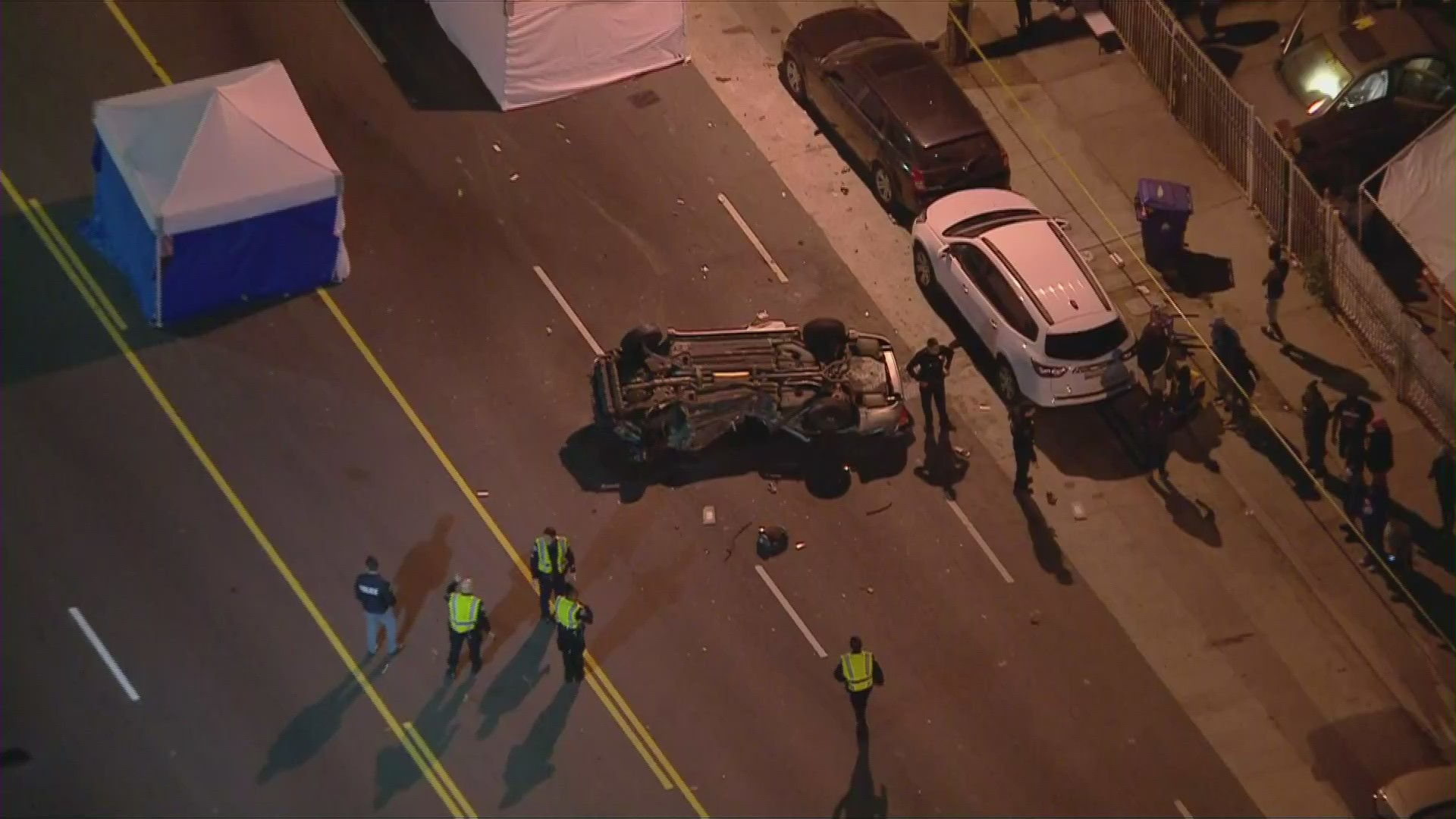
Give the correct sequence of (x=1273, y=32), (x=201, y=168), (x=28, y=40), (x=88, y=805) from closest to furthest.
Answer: (x=88, y=805)
(x=201, y=168)
(x=28, y=40)
(x=1273, y=32)

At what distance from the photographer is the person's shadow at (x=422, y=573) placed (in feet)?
65.1

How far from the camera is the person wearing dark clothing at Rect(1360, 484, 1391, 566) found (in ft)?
67.8

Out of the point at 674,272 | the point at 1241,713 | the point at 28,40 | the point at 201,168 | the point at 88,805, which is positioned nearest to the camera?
the point at 88,805

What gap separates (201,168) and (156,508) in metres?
4.29

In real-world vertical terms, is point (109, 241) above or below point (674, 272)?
below

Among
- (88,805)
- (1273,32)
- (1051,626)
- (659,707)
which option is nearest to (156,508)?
(88,805)

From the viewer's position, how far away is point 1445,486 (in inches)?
816

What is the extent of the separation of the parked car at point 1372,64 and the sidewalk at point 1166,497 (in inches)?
76.0

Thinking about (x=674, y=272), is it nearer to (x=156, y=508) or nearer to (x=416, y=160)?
(x=416, y=160)

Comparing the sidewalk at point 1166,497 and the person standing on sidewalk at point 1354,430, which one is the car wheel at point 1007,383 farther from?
the person standing on sidewalk at point 1354,430

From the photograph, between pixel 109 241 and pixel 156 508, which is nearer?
pixel 156 508

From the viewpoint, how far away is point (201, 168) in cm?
2131

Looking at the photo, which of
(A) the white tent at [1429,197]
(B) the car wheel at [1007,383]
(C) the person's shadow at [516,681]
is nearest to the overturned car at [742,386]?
(B) the car wheel at [1007,383]

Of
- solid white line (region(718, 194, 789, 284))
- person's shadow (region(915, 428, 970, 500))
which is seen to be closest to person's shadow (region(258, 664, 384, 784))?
person's shadow (region(915, 428, 970, 500))
